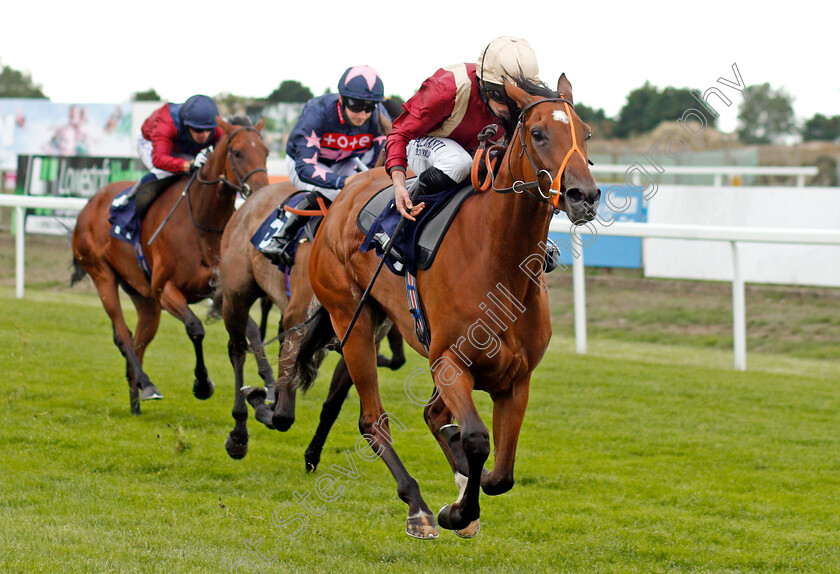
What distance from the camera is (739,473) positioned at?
5316mm

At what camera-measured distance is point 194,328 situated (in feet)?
20.3

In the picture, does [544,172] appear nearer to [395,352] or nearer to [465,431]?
[465,431]

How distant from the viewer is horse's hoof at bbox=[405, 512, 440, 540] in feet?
12.6

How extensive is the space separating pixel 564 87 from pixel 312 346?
2065 mm

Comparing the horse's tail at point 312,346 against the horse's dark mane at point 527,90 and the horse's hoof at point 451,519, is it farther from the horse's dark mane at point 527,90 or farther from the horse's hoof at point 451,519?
the horse's dark mane at point 527,90

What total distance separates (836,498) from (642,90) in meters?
33.0

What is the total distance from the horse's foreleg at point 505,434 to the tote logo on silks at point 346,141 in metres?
2.52

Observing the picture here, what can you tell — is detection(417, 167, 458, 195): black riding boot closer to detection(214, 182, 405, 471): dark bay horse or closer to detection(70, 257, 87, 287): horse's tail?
detection(214, 182, 405, 471): dark bay horse

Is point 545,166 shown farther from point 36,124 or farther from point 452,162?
point 36,124

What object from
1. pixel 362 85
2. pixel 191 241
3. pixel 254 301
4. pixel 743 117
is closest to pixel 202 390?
pixel 254 301

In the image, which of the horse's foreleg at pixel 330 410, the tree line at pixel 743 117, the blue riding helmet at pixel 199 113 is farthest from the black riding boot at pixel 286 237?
the tree line at pixel 743 117

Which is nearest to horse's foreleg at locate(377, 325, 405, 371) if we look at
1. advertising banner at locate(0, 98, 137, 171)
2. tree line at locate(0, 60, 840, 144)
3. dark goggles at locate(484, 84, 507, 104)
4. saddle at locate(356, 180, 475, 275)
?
saddle at locate(356, 180, 475, 275)

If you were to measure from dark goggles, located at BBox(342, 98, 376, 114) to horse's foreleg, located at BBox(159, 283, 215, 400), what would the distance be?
169 centimetres

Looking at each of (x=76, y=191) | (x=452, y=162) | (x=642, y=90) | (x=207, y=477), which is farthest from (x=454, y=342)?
(x=642, y=90)
